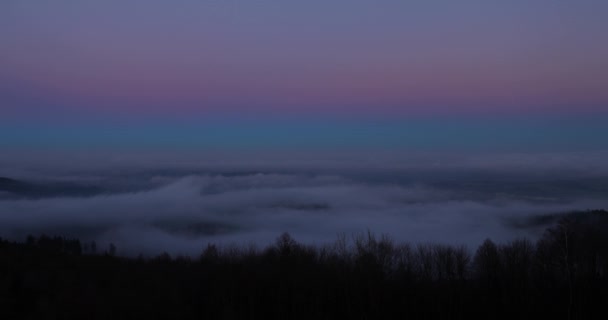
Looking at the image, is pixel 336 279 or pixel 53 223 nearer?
pixel 336 279

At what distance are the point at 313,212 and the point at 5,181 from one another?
101 metres

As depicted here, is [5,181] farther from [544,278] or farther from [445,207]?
[544,278]

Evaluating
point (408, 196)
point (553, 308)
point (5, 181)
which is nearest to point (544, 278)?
point (553, 308)

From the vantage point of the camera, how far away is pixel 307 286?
16.0 metres

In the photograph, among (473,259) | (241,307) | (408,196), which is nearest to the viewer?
(241,307)

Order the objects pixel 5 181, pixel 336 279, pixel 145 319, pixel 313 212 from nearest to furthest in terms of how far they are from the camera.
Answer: pixel 145 319, pixel 336 279, pixel 313 212, pixel 5 181

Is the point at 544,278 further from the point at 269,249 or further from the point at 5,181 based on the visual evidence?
the point at 5,181

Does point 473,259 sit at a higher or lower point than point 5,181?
lower

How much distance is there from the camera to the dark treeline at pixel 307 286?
41.5ft

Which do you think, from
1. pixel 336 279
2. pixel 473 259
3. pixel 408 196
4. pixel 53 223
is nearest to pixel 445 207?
pixel 408 196

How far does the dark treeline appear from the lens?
12.6 meters

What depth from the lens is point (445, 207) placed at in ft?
470

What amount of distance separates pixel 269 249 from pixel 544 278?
1230cm

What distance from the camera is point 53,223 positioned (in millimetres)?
105125
